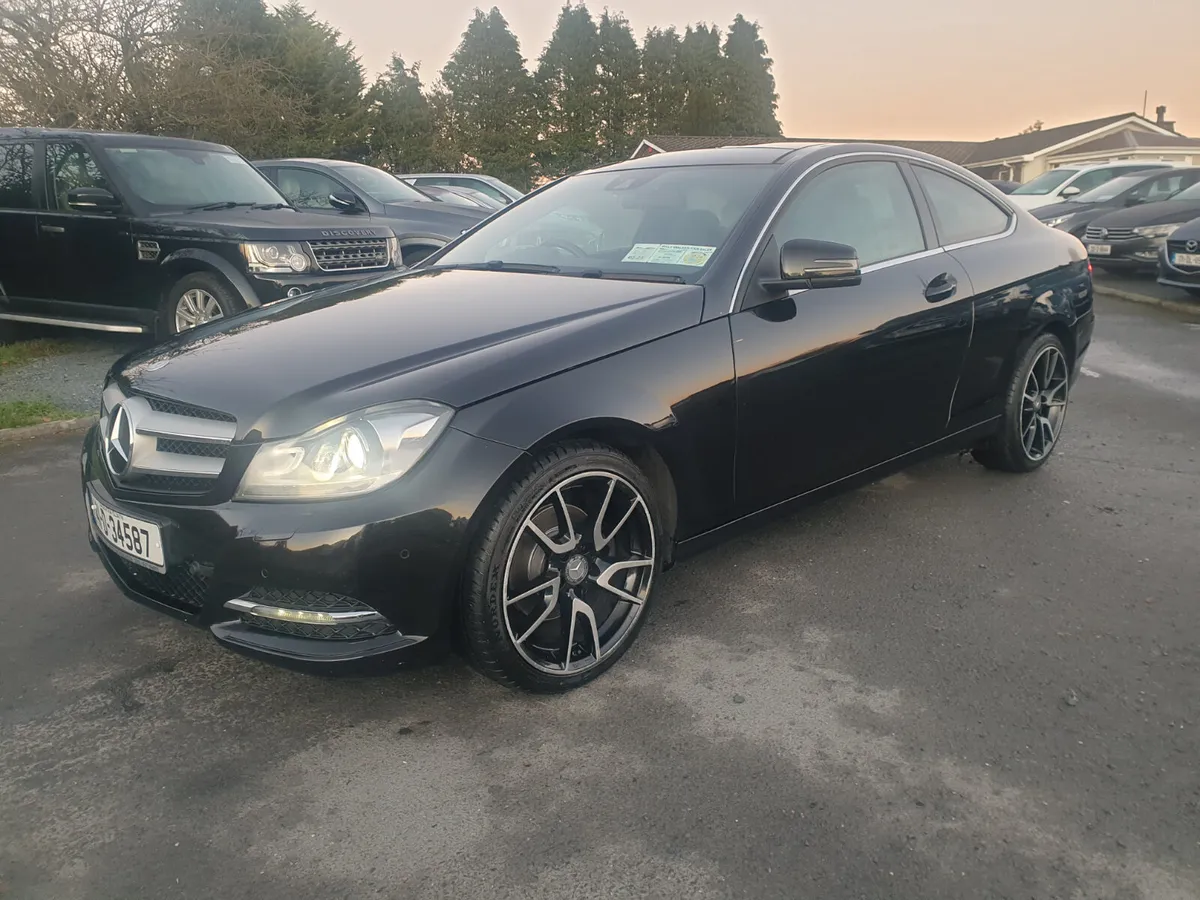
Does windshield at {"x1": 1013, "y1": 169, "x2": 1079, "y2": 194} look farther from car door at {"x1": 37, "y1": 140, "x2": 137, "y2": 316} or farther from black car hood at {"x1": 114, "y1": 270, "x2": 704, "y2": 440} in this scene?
black car hood at {"x1": 114, "y1": 270, "x2": 704, "y2": 440}

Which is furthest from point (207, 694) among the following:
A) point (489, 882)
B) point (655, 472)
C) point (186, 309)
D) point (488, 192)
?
point (488, 192)

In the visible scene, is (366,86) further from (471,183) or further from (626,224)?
(626,224)

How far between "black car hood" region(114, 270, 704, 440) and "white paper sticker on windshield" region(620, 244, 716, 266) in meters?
0.19

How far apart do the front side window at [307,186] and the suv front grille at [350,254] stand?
2.80 meters

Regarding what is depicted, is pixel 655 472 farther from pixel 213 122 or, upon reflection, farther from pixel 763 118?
pixel 763 118

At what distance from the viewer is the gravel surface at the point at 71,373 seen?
6.57 metres

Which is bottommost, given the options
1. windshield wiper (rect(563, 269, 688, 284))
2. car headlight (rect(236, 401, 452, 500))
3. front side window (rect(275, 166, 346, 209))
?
car headlight (rect(236, 401, 452, 500))

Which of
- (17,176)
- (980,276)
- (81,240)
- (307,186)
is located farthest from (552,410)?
(307,186)

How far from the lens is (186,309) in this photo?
7.01 metres

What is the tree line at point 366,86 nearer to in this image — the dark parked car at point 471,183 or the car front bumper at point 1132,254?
the dark parked car at point 471,183

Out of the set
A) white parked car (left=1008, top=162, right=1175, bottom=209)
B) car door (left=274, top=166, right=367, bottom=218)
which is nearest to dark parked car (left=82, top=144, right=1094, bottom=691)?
car door (left=274, top=166, right=367, bottom=218)

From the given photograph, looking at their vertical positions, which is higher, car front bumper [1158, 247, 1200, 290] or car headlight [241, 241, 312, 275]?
car headlight [241, 241, 312, 275]

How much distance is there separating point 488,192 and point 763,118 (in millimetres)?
67109

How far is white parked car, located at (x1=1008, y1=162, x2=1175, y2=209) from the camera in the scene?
57.6 feet
